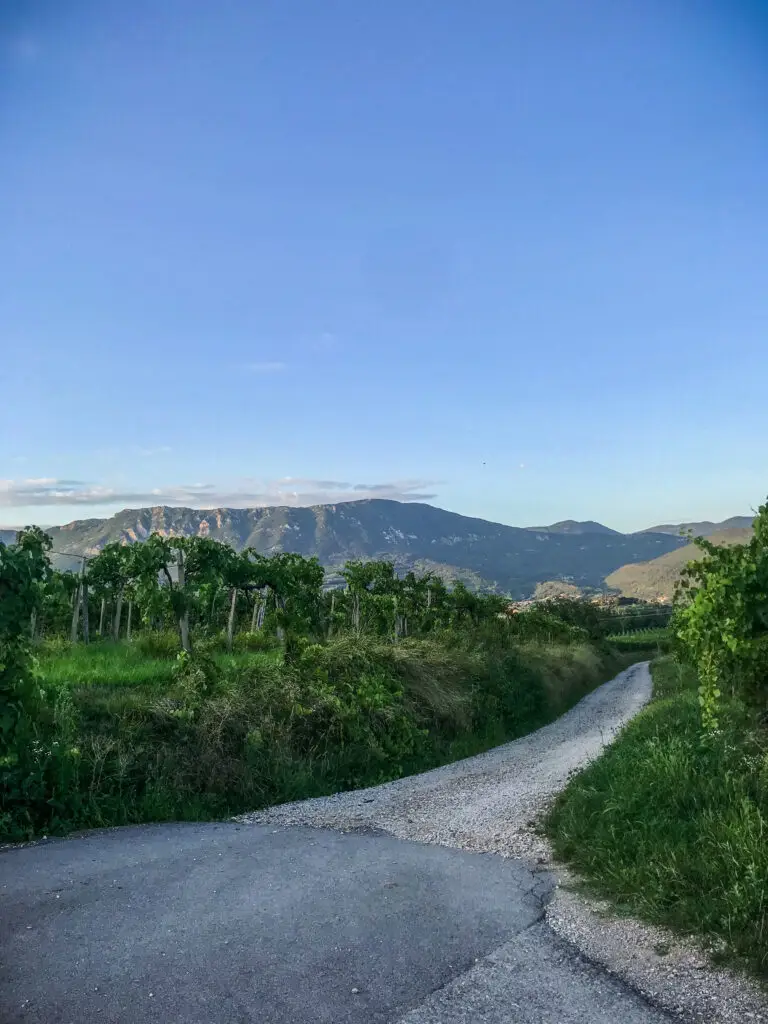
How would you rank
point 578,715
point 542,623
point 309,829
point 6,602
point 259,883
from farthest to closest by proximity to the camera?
1. point 542,623
2. point 578,715
3. point 309,829
4. point 6,602
5. point 259,883

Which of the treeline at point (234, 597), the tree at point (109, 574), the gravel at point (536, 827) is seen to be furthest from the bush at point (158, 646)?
the gravel at point (536, 827)

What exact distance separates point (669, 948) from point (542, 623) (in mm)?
36870

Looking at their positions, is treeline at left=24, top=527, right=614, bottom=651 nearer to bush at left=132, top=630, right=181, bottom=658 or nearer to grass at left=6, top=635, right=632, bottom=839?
bush at left=132, top=630, right=181, bottom=658

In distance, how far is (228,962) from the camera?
505 cm

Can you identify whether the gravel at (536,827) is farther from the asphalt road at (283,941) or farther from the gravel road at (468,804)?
the asphalt road at (283,941)

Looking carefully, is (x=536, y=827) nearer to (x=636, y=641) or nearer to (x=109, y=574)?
(x=109, y=574)

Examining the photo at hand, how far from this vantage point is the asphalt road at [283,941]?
180 inches

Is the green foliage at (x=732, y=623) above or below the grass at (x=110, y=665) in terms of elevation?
above

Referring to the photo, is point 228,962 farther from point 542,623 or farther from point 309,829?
point 542,623

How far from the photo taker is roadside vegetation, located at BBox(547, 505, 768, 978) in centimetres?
545

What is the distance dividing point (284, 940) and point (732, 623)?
482cm

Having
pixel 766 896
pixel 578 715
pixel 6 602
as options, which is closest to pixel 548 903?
pixel 766 896

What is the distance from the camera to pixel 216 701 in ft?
36.6

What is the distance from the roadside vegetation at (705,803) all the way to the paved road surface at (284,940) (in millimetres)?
757
